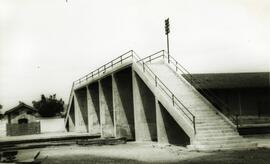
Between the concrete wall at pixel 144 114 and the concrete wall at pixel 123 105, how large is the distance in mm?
3230

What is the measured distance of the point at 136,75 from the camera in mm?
22047

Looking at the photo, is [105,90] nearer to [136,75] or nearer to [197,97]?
[136,75]

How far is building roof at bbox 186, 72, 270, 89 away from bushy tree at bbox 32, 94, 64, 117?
50.5 metres

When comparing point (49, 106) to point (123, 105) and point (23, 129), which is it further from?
point (123, 105)

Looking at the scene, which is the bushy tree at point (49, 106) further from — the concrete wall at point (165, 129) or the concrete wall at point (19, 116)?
the concrete wall at point (165, 129)

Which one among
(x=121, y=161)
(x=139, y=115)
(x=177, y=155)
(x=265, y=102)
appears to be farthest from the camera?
(x=265, y=102)

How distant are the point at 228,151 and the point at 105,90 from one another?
15.4 metres

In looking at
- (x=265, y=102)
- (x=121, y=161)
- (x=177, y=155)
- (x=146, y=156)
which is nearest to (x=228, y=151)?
(x=177, y=155)

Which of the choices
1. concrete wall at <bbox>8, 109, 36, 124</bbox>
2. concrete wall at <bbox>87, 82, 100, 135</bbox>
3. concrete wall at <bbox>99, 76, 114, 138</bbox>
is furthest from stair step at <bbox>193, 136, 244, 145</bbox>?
concrete wall at <bbox>8, 109, 36, 124</bbox>

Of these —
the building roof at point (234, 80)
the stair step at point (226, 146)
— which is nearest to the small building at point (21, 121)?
the building roof at point (234, 80)

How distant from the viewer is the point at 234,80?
37.3 m

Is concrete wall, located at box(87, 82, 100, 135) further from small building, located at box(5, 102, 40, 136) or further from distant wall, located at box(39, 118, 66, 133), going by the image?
distant wall, located at box(39, 118, 66, 133)

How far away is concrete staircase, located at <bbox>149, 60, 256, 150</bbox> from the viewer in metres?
15.8

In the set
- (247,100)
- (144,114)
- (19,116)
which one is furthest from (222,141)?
(19,116)
